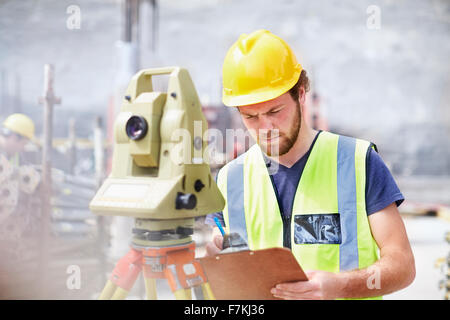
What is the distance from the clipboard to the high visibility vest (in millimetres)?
227

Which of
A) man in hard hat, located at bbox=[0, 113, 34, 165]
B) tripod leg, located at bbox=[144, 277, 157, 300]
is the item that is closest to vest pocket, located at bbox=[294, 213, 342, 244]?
tripod leg, located at bbox=[144, 277, 157, 300]

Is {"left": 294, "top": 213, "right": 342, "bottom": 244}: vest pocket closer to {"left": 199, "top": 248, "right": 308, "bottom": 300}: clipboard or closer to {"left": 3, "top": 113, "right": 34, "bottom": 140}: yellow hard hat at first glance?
{"left": 199, "top": 248, "right": 308, "bottom": 300}: clipboard

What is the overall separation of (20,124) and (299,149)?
132 inches

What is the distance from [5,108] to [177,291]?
3346 millimetres

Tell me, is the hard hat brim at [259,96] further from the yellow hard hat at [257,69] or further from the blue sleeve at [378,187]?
the blue sleeve at [378,187]

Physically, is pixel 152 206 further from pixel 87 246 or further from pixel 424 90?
pixel 424 90

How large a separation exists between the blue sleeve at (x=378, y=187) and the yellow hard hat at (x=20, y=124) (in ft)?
11.3

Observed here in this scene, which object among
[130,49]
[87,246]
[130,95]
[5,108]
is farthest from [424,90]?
[130,95]

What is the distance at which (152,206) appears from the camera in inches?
35.9

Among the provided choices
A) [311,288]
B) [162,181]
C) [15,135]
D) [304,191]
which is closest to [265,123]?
[304,191]

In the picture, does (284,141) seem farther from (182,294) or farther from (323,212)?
(182,294)

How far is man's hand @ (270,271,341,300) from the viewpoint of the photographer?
94 centimetres

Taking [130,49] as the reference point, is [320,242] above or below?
below

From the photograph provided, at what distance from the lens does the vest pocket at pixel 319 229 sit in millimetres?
1171
